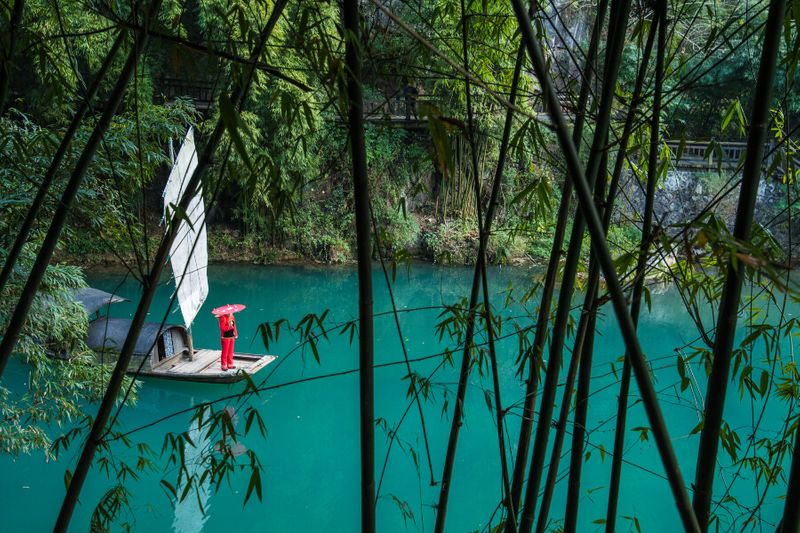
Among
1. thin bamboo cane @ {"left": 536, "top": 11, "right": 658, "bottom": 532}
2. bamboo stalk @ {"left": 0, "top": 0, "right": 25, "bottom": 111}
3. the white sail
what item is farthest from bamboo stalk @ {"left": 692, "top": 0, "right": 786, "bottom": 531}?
the white sail

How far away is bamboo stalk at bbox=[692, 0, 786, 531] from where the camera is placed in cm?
64

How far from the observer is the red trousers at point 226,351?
521 centimetres

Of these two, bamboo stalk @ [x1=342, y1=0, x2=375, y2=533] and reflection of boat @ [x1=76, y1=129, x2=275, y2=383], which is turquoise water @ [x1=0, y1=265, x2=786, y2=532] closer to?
reflection of boat @ [x1=76, y1=129, x2=275, y2=383]

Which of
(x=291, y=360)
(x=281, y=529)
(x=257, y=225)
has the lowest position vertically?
(x=281, y=529)

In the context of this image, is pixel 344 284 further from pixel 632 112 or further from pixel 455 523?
pixel 632 112

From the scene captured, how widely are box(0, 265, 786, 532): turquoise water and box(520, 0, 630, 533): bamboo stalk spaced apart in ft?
4.24

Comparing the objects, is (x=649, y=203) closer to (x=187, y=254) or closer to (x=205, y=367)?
(x=205, y=367)

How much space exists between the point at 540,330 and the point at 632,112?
1.29 ft

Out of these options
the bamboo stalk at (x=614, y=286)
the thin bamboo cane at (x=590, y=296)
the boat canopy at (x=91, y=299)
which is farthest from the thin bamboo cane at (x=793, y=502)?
the boat canopy at (x=91, y=299)

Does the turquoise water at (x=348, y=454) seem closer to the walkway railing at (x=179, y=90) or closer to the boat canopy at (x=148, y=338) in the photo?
the boat canopy at (x=148, y=338)

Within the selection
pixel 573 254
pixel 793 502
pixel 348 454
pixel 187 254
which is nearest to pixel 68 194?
pixel 573 254

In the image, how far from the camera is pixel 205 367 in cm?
534

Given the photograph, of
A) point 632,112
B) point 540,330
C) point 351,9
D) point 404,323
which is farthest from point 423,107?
point 404,323

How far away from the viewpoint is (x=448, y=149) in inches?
24.2
